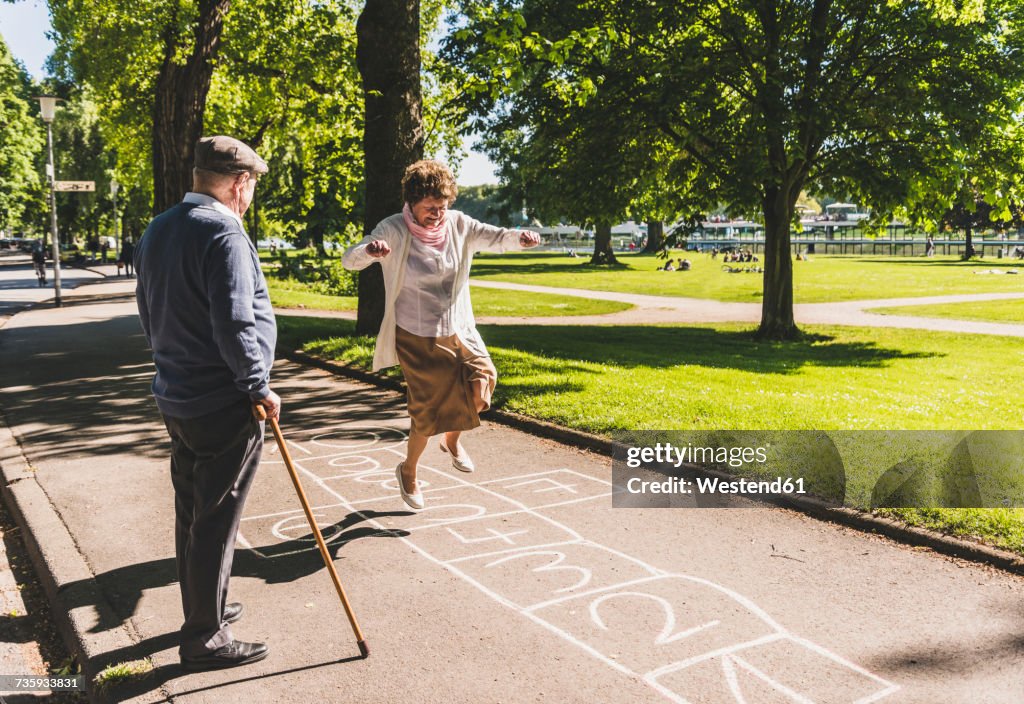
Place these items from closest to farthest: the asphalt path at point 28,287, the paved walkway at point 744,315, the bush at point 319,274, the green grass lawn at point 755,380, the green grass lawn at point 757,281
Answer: the green grass lawn at point 755,380 → the paved walkway at point 744,315 → the asphalt path at point 28,287 → the green grass lawn at point 757,281 → the bush at point 319,274

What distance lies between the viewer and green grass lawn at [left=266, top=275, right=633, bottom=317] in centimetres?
2498

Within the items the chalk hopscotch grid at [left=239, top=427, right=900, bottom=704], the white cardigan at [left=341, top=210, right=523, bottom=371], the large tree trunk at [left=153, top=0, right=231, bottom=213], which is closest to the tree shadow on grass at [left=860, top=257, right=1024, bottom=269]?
the large tree trunk at [left=153, top=0, right=231, bottom=213]

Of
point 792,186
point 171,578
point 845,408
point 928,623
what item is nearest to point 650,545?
point 928,623

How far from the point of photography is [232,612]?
4285 mm

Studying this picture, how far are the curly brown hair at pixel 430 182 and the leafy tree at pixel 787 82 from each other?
10.4 metres

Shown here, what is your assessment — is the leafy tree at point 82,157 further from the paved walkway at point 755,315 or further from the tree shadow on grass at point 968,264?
the tree shadow on grass at point 968,264

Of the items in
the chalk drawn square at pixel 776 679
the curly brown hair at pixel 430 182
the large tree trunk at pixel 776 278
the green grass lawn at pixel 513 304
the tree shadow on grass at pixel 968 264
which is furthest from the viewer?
the tree shadow on grass at pixel 968 264

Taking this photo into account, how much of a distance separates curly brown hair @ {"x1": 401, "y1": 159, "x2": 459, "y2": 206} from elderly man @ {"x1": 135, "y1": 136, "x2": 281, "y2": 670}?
1.63 meters

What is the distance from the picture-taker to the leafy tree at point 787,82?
16.4 meters

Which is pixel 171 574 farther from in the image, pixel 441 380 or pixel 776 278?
pixel 776 278

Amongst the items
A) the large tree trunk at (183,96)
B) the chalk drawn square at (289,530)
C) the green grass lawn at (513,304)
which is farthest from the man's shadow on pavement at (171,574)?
the green grass lawn at (513,304)

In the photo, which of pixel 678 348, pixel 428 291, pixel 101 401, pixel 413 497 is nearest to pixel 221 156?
pixel 428 291

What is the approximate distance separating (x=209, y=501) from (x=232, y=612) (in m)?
0.81

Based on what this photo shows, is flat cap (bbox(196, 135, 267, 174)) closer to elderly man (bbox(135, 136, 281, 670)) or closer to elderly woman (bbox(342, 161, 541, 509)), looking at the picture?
elderly man (bbox(135, 136, 281, 670))
